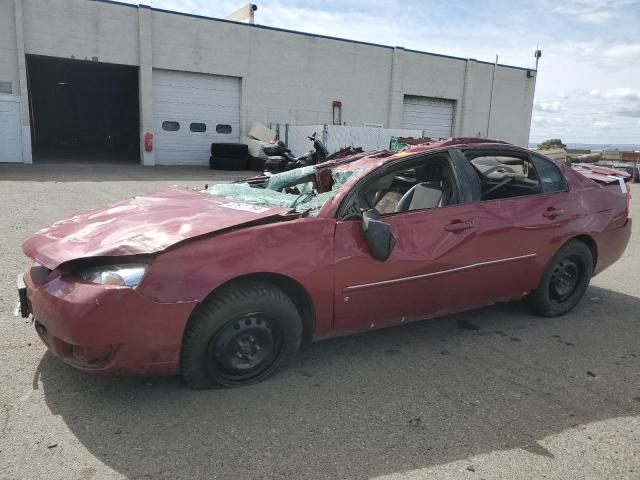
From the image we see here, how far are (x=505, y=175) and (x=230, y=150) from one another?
17085 millimetres

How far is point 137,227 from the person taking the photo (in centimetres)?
326

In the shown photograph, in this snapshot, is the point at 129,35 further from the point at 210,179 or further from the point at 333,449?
the point at 333,449

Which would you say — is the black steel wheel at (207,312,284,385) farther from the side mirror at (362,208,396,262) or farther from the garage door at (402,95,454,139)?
the garage door at (402,95,454,139)

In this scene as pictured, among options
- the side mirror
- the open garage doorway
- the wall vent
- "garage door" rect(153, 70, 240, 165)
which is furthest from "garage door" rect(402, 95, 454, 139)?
the side mirror

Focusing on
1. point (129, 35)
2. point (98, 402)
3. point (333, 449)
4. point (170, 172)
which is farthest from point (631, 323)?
point (129, 35)

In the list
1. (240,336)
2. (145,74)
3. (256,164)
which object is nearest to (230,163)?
(256,164)

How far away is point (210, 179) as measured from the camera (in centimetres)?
1675

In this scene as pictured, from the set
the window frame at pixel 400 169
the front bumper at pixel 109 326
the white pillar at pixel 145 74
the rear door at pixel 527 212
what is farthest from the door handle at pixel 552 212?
the white pillar at pixel 145 74

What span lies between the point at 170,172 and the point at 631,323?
16.6 m

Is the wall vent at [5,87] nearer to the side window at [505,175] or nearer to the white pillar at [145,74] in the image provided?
the white pillar at [145,74]

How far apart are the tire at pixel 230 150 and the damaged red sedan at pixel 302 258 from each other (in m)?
16.4

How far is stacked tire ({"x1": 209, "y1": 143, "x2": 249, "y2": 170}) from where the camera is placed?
20672 millimetres

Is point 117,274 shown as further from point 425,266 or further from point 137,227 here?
point 425,266

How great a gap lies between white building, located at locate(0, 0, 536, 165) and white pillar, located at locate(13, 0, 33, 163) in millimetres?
36
